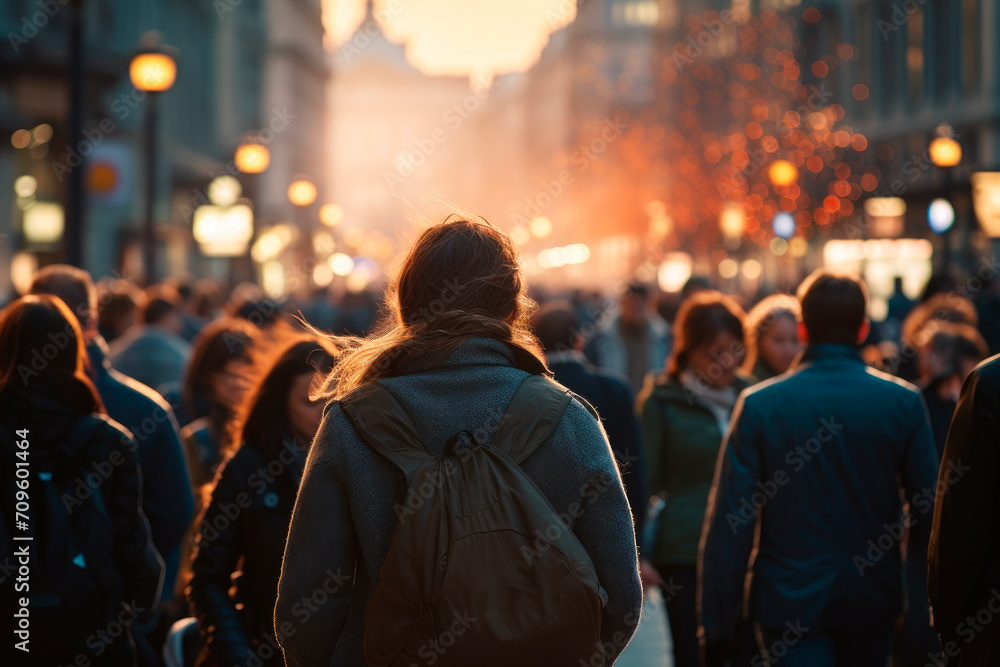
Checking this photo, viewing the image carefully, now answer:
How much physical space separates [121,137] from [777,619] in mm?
26446

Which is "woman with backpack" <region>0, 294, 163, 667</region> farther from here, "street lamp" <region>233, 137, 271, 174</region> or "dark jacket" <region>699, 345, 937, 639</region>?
"street lamp" <region>233, 137, 271, 174</region>

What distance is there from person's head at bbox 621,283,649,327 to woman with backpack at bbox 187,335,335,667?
7.27 metres

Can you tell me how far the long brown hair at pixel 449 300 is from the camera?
9.64 ft

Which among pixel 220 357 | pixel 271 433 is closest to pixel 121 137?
pixel 220 357

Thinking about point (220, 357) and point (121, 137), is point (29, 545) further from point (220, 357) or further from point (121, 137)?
point (121, 137)

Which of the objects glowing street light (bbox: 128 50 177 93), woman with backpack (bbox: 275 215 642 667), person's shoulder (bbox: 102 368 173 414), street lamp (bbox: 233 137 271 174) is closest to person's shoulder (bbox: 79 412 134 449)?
person's shoulder (bbox: 102 368 173 414)

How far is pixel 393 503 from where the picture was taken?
285 cm

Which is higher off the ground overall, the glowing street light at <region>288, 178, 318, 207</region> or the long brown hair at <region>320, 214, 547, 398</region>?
the glowing street light at <region>288, 178, 318, 207</region>

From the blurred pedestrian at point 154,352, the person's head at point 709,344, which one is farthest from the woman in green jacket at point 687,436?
the blurred pedestrian at point 154,352

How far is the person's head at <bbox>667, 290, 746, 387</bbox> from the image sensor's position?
616 cm

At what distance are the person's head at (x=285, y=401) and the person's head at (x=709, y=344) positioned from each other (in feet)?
7.50

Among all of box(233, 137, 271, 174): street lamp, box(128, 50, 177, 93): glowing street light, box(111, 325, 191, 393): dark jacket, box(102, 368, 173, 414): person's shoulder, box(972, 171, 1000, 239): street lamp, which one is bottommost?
box(111, 325, 191, 393): dark jacket

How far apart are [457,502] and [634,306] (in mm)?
8924

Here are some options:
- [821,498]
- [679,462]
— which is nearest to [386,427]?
[821,498]
